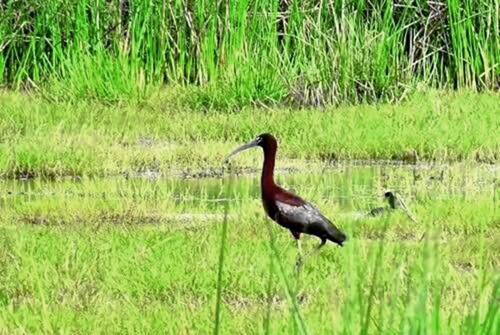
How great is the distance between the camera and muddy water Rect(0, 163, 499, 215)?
22.1ft

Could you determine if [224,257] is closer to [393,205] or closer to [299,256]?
[299,256]

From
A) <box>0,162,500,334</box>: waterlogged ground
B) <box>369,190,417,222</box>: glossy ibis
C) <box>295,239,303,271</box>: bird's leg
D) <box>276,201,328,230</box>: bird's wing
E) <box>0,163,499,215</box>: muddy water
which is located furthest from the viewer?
<box>0,163,499,215</box>: muddy water

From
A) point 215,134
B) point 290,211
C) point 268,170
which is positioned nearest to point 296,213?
point 290,211

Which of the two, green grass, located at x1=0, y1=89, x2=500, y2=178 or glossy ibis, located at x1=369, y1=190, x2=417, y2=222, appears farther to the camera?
green grass, located at x1=0, y1=89, x2=500, y2=178

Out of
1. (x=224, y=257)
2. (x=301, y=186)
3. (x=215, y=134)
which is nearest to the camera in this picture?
(x=224, y=257)

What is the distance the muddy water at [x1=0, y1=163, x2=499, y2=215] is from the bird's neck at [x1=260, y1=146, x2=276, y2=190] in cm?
162

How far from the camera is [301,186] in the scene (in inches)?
281

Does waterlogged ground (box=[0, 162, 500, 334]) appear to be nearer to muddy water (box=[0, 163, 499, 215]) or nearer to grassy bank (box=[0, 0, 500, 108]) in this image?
muddy water (box=[0, 163, 499, 215])

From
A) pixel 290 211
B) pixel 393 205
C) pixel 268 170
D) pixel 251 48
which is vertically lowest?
pixel 393 205

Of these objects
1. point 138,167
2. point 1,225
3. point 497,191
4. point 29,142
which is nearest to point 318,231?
point 1,225

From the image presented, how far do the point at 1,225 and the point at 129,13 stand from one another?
17.2 ft

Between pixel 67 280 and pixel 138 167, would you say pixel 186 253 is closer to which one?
pixel 67 280

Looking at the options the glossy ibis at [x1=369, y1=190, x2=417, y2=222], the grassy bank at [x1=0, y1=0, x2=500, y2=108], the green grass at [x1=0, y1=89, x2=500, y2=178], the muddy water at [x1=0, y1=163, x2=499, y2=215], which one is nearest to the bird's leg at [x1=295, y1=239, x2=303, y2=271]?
the glossy ibis at [x1=369, y1=190, x2=417, y2=222]

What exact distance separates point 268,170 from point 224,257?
1.27ft
